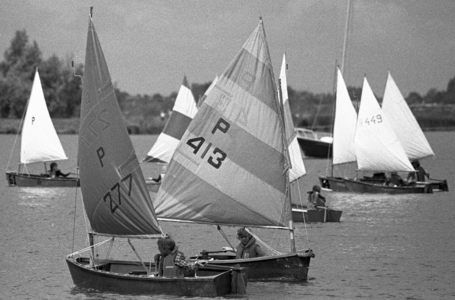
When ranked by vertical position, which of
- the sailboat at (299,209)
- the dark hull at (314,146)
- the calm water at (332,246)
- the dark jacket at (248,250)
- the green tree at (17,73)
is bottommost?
the calm water at (332,246)

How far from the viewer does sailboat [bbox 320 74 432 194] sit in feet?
177

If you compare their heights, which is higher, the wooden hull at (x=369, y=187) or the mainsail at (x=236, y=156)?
the mainsail at (x=236, y=156)

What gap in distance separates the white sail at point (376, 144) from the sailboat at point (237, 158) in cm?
2852

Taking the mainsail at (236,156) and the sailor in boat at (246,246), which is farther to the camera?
the mainsail at (236,156)

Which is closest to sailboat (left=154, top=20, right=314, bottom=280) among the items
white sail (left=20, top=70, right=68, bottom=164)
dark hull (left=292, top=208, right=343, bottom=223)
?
dark hull (left=292, top=208, right=343, bottom=223)

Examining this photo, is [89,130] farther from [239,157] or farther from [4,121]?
[4,121]

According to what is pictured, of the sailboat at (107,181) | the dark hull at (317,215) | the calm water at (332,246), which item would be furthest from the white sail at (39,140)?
the sailboat at (107,181)

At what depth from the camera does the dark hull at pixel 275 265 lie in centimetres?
2519

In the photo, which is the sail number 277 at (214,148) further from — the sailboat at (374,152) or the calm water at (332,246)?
the sailboat at (374,152)

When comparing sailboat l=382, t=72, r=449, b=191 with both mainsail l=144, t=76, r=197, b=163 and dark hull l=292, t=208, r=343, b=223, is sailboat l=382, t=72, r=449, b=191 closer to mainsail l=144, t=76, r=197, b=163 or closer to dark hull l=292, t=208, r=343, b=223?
mainsail l=144, t=76, r=197, b=163

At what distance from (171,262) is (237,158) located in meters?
4.55

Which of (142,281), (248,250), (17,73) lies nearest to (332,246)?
(248,250)

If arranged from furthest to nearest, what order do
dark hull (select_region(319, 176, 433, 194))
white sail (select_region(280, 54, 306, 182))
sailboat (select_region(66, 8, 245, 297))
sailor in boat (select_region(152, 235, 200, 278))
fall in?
dark hull (select_region(319, 176, 433, 194)) → white sail (select_region(280, 54, 306, 182)) → sailboat (select_region(66, 8, 245, 297)) → sailor in boat (select_region(152, 235, 200, 278))

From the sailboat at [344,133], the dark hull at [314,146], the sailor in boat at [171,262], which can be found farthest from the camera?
the dark hull at [314,146]
